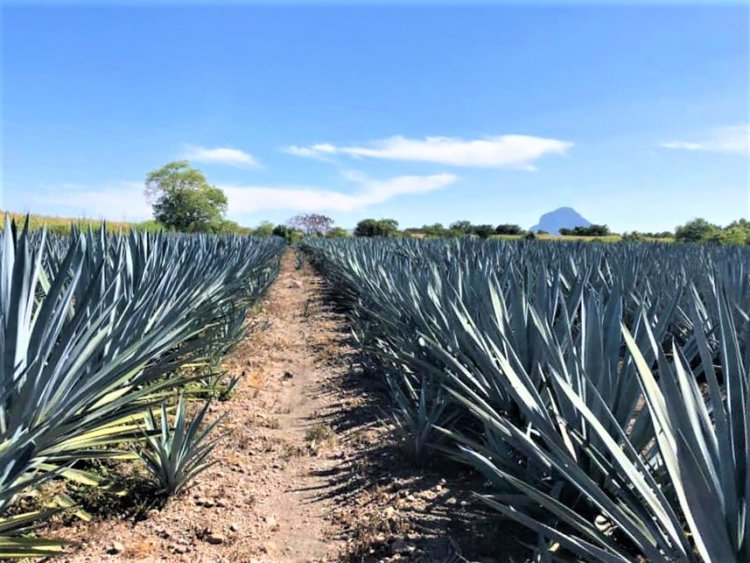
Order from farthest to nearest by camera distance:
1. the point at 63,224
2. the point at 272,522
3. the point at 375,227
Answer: the point at 375,227
the point at 63,224
the point at 272,522

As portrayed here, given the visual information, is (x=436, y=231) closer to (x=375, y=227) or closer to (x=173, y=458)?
(x=375, y=227)

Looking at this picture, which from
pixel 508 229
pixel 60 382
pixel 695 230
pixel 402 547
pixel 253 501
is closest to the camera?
pixel 60 382

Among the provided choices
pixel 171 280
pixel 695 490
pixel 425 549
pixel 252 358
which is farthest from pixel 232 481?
pixel 252 358

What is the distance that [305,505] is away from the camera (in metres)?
2.30

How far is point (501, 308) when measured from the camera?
2471 millimetres

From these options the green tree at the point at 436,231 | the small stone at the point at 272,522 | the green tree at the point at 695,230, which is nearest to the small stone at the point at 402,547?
the small stone at the point at 272,522

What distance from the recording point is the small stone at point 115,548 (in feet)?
5.93

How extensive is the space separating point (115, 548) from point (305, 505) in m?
0.82

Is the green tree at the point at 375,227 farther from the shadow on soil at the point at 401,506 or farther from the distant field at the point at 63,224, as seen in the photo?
the shadow on soil at the point at 401,506

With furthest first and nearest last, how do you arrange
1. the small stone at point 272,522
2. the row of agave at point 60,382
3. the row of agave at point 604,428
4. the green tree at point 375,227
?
1. the green tree at point 375,227
2. the small stone at point 272,522
3. the row of agave at point 60,382
4. the row of agave at point 604,428

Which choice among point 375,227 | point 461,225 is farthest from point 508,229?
point 375,227

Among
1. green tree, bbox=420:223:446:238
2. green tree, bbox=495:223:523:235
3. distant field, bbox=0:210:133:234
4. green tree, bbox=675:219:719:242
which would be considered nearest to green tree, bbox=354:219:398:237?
green tree, bbox=420:223:446:238

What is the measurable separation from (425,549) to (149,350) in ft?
4.66

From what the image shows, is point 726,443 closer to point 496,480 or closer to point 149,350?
point 496,480
